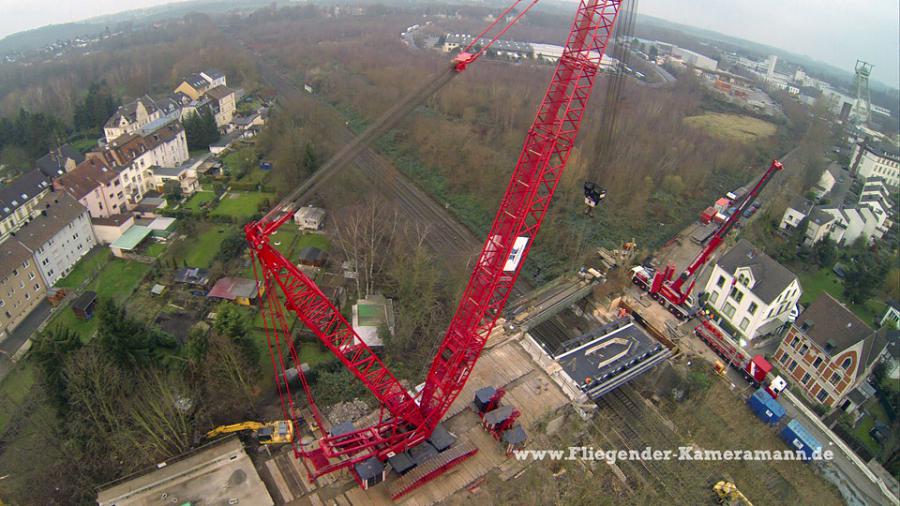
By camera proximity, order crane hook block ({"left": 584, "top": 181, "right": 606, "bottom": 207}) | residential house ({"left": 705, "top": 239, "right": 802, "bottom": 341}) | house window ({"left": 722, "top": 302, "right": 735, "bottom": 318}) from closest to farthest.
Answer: crane hook block ({"left": 584, "top": 181, "right": 606, "bottom": 207})
residential house ({"left": 705, "top": 239, "right": 802, "bottom": 341})
house window ({"left": 722, "top": 302, "right": 735, "bottom": 318})

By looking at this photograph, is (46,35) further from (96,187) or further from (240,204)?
(240,204)

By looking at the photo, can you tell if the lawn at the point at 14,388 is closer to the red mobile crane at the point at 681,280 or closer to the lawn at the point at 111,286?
the lawn at the point at 111,286

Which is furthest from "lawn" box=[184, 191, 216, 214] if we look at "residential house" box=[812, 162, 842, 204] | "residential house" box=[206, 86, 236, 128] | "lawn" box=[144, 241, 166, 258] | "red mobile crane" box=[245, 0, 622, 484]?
"residential house" box=[812, 162, 842, 204]

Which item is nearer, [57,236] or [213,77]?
[57,236]

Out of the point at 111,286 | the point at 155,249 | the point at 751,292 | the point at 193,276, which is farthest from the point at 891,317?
the point at 111,286

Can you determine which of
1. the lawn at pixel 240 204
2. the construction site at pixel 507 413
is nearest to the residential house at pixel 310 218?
the lawn at pixel 240 204

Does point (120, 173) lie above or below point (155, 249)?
above

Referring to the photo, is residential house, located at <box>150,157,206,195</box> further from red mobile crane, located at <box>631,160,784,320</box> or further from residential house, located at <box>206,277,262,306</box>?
red mobile crane, located at <box>631,160,784,320</box>
